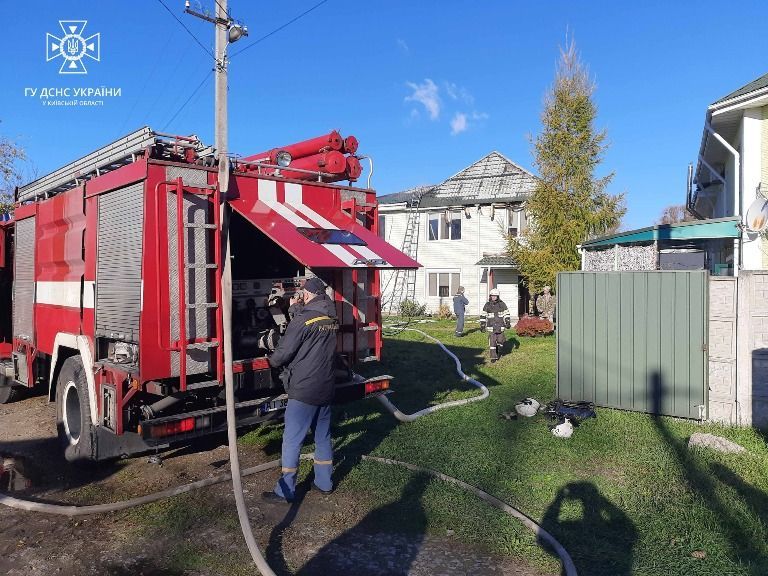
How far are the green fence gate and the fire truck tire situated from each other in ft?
25.8

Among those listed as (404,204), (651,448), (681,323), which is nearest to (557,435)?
(651,448)

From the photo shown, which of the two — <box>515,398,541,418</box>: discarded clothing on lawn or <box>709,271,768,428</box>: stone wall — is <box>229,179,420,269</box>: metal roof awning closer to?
<box>515,398,541,418</box>: discarded clothing on lawn

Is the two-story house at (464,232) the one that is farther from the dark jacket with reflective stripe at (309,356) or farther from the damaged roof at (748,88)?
the dark jacket with reflective stripe at (309,356)

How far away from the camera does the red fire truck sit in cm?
480

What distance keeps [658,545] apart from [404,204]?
24.2 metres

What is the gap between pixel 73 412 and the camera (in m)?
5.88

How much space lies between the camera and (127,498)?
4.93 metres

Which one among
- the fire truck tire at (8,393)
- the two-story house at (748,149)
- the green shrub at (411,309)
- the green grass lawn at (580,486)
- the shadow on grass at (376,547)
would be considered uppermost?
the two-story house at (748,149)

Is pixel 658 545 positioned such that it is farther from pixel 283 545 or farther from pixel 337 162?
pixel 337 162

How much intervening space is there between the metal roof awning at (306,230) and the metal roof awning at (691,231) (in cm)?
794

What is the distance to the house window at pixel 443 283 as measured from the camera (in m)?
26.6

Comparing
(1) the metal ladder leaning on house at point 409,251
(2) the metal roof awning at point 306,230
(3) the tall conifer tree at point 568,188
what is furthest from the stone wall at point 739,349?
(1) the metal ladder leaning on house at point 409,251

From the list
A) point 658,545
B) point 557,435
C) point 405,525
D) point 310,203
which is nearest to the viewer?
point 658,545

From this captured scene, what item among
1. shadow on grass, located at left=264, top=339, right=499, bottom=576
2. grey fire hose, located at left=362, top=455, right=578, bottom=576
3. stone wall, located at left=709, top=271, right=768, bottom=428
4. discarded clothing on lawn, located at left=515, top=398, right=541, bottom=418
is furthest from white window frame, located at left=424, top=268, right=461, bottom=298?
grey fire hose, located at left=362, top=455, right=578, bottom=576
